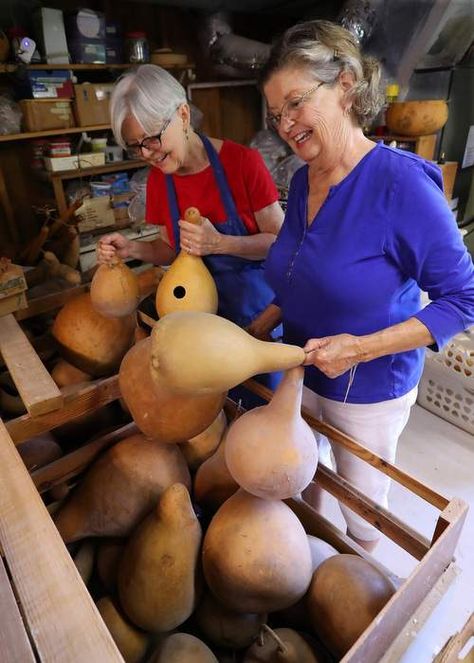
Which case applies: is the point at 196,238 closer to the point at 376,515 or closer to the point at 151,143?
the point at 151,143

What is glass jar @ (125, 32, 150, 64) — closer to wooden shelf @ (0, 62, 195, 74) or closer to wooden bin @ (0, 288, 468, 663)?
wooden shelf @ (0, 62, 195, 74)

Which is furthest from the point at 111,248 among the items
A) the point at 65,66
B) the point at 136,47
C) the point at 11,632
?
the point at 136,47

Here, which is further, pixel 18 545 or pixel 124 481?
pixel 124 481

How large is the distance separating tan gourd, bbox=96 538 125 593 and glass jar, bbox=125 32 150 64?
2.53 m

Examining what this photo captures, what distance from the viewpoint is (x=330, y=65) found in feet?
2.71

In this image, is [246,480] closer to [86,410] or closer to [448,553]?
[448,553]

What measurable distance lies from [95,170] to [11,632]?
93.8 inches

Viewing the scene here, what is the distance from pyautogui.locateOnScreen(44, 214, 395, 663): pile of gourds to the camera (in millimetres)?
675

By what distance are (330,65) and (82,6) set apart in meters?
2.29

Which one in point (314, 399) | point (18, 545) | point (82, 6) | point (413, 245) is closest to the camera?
point (18, 545)

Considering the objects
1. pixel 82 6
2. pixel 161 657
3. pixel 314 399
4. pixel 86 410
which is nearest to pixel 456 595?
pixel 314 399

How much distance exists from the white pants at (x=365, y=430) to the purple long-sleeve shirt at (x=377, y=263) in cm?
3

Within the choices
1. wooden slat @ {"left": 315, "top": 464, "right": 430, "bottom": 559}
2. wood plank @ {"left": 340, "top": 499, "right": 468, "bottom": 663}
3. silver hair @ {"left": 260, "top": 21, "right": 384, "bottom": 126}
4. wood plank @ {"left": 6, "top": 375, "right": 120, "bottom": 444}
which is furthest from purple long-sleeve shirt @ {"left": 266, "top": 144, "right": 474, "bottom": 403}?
wood plank @ {"left": 6, "top": 375, "right": 120, "bottom": 444}

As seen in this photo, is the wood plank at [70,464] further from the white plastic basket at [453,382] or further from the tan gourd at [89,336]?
the white plastic basket at [453,382]
